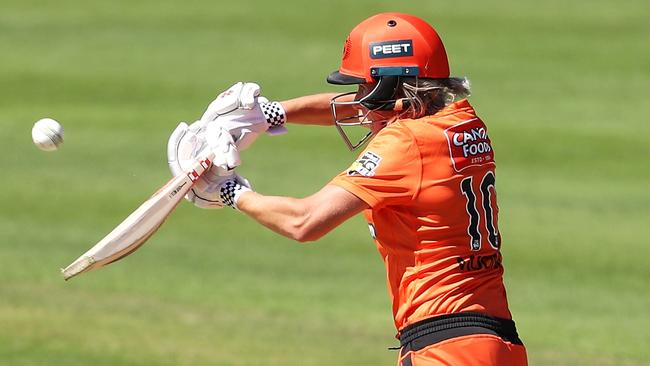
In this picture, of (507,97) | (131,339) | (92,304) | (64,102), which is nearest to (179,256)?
(92,304)

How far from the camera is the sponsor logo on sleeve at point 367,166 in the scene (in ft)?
18.3

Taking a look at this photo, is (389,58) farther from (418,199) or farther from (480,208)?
(480,208)

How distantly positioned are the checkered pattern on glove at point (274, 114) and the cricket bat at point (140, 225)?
696 mm

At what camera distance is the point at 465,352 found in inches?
224

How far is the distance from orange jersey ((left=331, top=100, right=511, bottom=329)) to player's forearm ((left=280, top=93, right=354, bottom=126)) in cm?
97

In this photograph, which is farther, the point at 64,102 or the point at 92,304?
the point at 64,102

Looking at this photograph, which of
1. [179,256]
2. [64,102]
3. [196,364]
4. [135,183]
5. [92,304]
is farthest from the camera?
[64,102]

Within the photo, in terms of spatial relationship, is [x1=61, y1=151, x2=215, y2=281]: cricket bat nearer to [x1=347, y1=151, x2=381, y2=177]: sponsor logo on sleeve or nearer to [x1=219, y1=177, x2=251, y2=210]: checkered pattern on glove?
[x1=219, y1=177, x2=251, y2=210]: checkered pattern on glove

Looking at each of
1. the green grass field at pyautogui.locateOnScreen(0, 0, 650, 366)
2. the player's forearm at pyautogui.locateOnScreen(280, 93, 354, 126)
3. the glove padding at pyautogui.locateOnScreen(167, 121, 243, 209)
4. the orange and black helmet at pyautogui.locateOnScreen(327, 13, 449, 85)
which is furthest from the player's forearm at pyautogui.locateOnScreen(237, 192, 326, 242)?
the green grass field at pyautogui.locateOnScreen(0, 0, 650, 366)

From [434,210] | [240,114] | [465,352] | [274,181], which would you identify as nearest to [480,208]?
[434,210]

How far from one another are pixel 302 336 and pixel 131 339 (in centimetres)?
144

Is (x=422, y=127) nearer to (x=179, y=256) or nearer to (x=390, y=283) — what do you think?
(x=390, y=283)

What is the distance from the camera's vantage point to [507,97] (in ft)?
57.0

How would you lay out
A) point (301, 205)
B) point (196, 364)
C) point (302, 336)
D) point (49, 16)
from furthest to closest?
1. point (49, 16)
2. point (302, 336)
3. point (196, 364)
4. point (301, 205)
